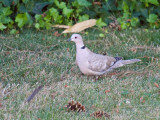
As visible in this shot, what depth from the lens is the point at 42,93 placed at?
15.8ft

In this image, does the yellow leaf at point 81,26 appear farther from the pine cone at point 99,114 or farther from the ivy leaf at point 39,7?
the pine cone at point 99,114

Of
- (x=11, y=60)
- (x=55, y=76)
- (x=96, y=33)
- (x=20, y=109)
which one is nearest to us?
(x=20, y=109)

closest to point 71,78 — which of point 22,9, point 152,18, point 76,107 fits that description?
point 76,107

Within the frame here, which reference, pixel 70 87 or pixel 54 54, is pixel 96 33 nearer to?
pixel 54 54

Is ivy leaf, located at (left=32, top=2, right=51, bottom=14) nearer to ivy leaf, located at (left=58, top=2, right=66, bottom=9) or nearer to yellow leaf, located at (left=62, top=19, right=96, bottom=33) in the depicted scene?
ivy leaf, located at (left=58, top=2, right=66, bottom=9)

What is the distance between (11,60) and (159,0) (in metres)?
3.51

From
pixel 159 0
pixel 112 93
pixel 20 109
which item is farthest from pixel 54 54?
pixel 159 0

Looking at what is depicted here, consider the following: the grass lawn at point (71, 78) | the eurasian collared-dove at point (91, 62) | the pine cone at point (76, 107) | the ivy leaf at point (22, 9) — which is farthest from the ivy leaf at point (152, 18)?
the pine cone at point (76, 107)

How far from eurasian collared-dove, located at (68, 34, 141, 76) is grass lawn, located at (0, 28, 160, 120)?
130 millimetres

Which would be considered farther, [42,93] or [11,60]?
[11,60]

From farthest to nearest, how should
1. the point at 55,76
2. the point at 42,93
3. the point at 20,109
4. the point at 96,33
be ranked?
the point at 96,33, the point at 55,76, the point at 42,93, the point at 20,109

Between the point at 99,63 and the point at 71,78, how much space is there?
47 cm

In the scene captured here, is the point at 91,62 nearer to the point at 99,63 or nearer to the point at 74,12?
the point at 99,63

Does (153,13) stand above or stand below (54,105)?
above
